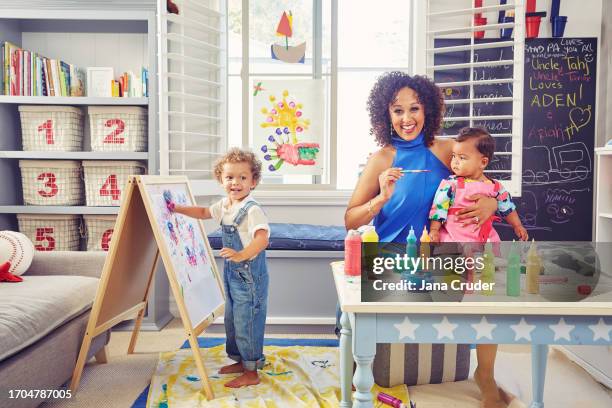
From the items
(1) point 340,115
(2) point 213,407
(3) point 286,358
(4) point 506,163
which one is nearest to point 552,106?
(4) point 506,163

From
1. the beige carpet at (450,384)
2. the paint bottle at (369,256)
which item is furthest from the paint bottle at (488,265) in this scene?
the beige carpet at (450,384)

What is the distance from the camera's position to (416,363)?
2.42 metres

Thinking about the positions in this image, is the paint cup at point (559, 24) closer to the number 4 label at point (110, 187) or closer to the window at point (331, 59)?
the window at point (331, 59)

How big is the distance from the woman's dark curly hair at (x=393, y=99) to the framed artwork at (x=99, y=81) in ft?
6.95

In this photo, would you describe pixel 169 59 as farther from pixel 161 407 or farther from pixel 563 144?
pixel 563 144

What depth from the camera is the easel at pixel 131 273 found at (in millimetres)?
2283

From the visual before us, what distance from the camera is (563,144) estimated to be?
3.76 metres

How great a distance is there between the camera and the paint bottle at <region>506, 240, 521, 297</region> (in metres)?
1.47

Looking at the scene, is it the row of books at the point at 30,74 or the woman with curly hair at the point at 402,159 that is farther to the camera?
the row of books at the point at 30,74

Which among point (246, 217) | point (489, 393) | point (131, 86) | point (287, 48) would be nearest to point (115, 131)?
point (131, 86)

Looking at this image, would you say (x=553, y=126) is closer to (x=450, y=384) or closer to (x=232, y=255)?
(x=450, y=384)

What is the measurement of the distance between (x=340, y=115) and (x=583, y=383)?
105 inches

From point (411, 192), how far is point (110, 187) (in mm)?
2188

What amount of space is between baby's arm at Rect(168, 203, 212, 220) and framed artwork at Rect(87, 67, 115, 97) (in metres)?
1.38
